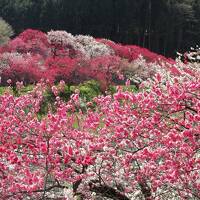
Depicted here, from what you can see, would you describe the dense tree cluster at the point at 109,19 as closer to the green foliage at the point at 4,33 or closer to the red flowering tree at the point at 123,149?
the green foliage at the point at 4,33

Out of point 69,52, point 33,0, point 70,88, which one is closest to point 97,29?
point 33,0

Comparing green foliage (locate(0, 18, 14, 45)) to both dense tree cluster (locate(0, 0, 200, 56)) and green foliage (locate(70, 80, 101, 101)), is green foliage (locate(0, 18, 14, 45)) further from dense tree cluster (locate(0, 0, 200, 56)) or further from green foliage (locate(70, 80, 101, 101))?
green foliage (locate(70, 80, 101, 101))

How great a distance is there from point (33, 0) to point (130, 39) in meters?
11.7

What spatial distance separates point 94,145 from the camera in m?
7.29

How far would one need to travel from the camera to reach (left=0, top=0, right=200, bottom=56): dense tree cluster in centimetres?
5100

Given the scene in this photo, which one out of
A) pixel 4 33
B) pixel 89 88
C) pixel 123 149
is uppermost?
pixel 123 149

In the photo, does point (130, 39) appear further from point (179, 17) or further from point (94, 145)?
point (94, 145)

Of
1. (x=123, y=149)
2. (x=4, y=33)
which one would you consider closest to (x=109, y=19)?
(x=4, y=33)

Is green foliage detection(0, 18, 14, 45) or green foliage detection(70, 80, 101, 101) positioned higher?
green foliage detection(70, 80, 101, 101)

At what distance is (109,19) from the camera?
51281 mm

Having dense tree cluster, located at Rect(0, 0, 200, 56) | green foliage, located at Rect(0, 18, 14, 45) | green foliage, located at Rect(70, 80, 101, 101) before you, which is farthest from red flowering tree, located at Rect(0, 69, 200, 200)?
dense tree cluster, located at Rect(0, 0, 200, 56)

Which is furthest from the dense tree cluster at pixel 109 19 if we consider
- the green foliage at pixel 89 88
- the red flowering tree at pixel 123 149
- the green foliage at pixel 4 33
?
the red flowering tree at pixel 123 149

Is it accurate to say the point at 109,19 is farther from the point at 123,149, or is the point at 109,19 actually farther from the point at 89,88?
the point at 123,149

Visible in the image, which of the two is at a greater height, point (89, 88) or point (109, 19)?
point (89, 88)
